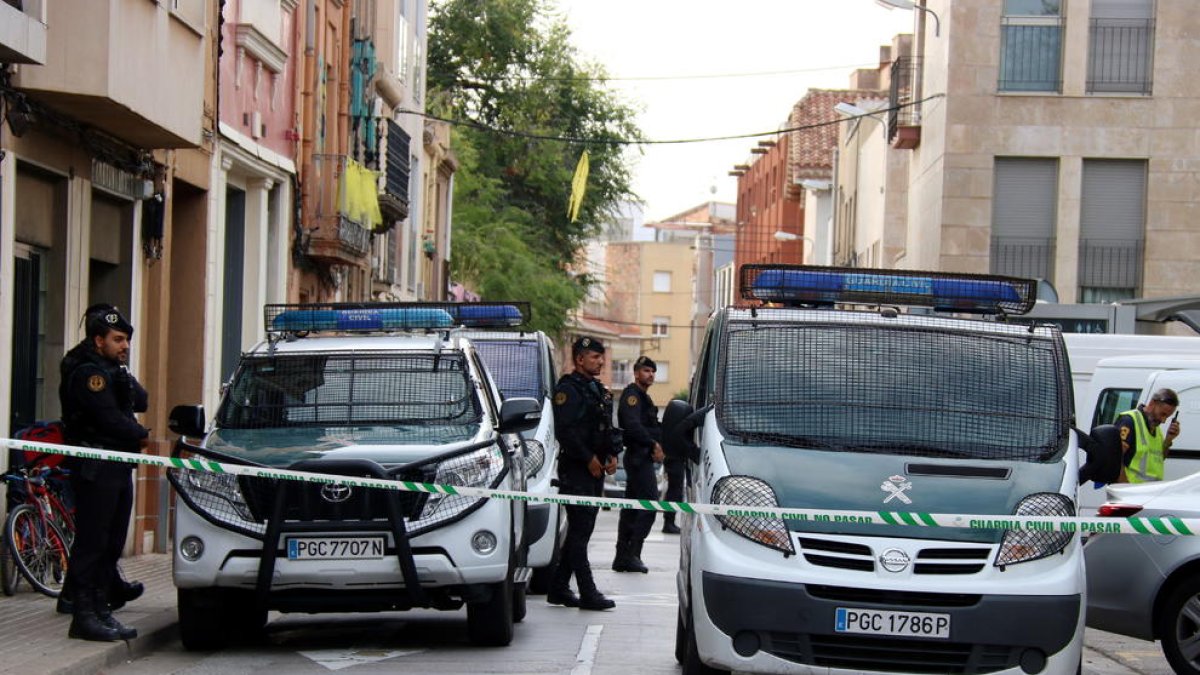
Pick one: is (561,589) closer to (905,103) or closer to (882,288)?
(882,288)

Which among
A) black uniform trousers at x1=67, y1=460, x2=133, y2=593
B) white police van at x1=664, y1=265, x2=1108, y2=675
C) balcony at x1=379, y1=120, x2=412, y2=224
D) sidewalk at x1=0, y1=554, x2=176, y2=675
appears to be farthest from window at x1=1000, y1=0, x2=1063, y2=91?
black uniform trousers at x1=67, y1=460, x2=133, y2=593

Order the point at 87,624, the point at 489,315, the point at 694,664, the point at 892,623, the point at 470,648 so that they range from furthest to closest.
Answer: the point at 489,315, the point at 470,648, the point at 87,624, the point at 694,664, the point at 892,623

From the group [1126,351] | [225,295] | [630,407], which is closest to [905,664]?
[630,407]

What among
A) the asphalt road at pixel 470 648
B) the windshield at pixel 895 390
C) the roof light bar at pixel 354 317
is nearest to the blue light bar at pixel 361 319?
the roof light bar at pixel 354 317

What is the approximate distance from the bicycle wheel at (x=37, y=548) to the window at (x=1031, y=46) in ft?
80.7

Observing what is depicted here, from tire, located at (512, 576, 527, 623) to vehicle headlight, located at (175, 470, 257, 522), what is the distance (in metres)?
2.40

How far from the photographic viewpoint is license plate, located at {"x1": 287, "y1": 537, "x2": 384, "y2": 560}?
1073cm

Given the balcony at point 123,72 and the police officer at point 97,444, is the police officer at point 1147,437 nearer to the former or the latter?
the balcony at point 123,72

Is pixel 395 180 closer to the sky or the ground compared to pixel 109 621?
closer to the sky

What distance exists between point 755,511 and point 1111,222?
27148 millimetres

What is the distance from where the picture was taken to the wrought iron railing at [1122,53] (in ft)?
112

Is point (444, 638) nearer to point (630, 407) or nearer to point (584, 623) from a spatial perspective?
point (584, 623)

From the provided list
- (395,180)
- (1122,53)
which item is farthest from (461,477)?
(1122,53)

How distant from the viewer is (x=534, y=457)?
1401 cm
